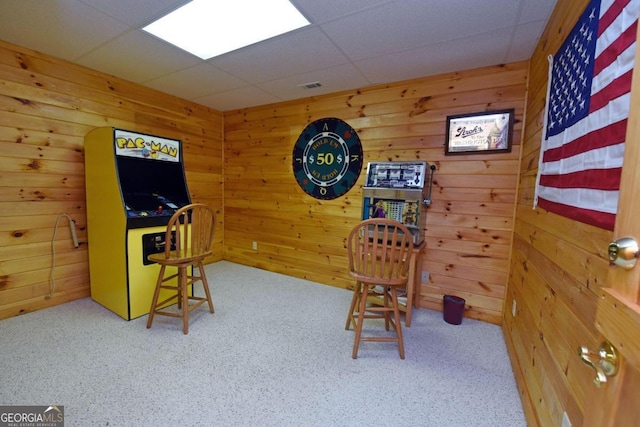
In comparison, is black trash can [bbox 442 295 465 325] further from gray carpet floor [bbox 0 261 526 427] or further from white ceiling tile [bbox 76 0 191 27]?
white ceiling tile [bbox 76 0 191 27]

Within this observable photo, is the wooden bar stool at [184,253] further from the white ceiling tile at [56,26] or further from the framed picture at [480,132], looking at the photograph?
the framed picture at [480,132]

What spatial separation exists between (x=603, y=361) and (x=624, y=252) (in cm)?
23

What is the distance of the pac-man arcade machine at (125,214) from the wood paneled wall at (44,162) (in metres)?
0.22

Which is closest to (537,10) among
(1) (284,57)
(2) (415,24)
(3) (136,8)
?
(2) (415,24)

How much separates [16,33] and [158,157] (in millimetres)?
1290

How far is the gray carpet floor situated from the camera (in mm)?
1475

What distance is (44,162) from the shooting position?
8.32 ft

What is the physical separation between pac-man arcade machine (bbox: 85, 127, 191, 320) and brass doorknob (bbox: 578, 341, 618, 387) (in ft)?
9.12

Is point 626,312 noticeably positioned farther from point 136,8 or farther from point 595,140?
point 136,8

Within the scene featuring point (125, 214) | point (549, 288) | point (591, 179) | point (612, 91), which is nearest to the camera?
point (612, 91)

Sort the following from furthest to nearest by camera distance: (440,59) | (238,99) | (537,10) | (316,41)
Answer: (238,99) < (440,59) < (316,41) < (537,10)

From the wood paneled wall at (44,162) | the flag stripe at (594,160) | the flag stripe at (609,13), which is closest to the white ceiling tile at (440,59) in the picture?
the flag stripe at (609,13)

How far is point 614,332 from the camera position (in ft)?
1.71

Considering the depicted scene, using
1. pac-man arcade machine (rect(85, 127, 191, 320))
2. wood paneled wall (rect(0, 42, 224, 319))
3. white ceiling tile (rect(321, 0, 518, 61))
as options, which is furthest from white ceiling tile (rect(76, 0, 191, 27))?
wood paneled wall (rect(0, 42, 224, 319))
